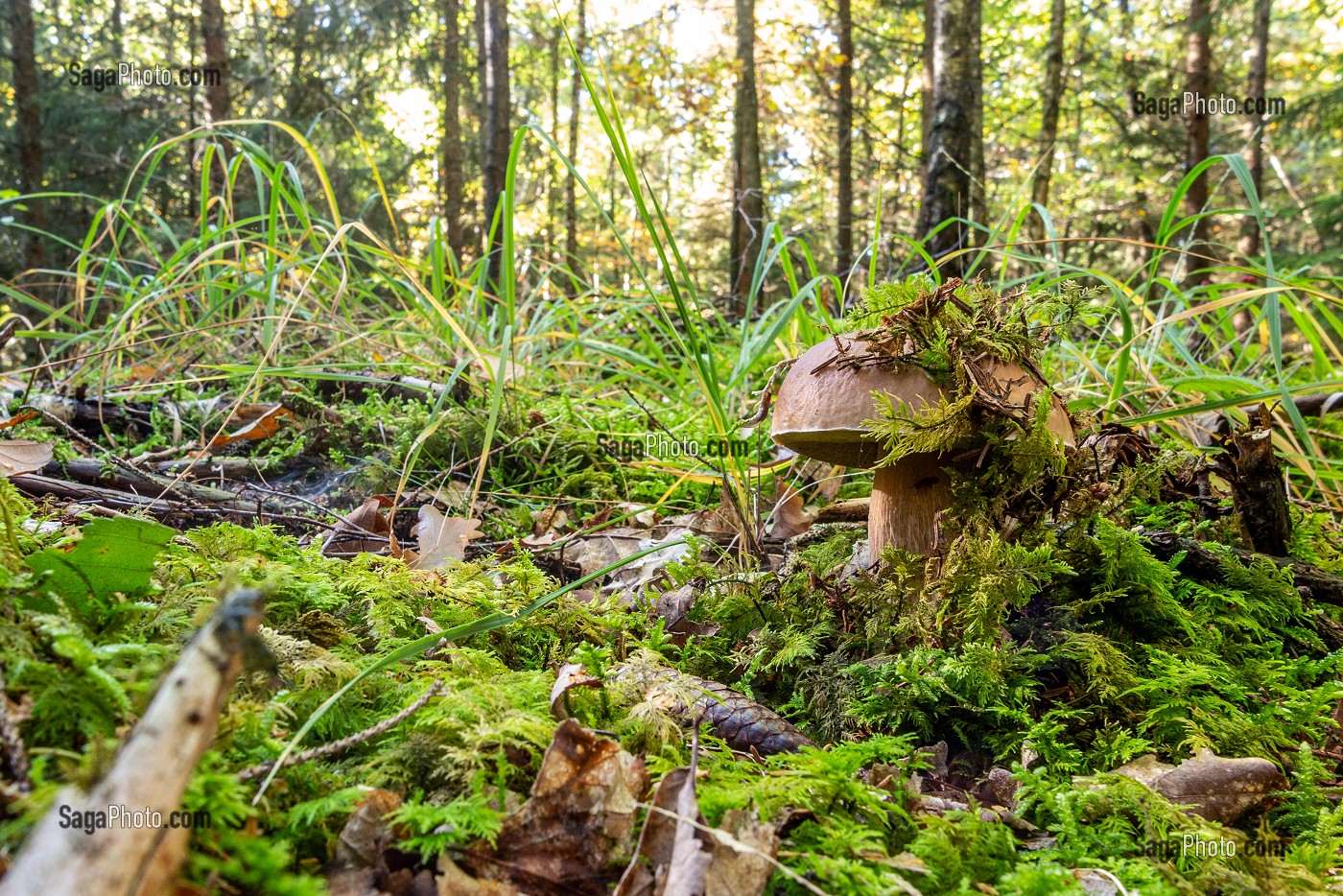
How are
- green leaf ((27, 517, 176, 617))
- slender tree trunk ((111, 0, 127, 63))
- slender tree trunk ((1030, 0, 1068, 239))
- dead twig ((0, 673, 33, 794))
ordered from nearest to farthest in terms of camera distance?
dead twig ((0, 673, 33, 794))
green leaf ((27, 517, 176, 617))
slender tree trunk ((1030, 0, 1068, 239))
slender tree trunk ((111, 0, 127, 63))

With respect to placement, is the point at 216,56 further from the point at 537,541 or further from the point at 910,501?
the point at 910,501

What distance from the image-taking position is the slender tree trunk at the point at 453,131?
380 inches

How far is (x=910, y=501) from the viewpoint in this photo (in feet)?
A: 4.96

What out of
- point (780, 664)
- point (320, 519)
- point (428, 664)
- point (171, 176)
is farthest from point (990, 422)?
point (171, 176)

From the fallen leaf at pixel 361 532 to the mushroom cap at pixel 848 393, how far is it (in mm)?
1094

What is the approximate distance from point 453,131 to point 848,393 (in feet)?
35.9

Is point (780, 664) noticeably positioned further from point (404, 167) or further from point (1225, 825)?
point (404, 167)

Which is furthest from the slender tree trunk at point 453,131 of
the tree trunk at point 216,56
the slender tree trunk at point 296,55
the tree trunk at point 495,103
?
the tree trunk at point 216,56

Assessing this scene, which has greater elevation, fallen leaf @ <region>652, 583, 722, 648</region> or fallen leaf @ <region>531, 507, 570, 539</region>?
fallen leaf @ <region>531, 507, 570, 539</region>

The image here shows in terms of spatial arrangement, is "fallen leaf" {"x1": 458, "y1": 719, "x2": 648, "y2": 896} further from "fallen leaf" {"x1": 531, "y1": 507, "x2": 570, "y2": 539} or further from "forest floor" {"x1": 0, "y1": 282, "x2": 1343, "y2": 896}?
"fallen leaf" {"x1": 531, "y1": 507, "x2": 570, "y2": 539}

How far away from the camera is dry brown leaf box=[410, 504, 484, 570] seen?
1.78 meters

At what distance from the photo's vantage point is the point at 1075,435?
1.53 metres

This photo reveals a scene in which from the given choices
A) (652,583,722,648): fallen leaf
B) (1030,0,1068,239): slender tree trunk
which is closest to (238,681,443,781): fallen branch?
(652,583,722,648): fallen leaf

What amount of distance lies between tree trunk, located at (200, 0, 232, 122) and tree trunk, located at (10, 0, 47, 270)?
7.49 ft
